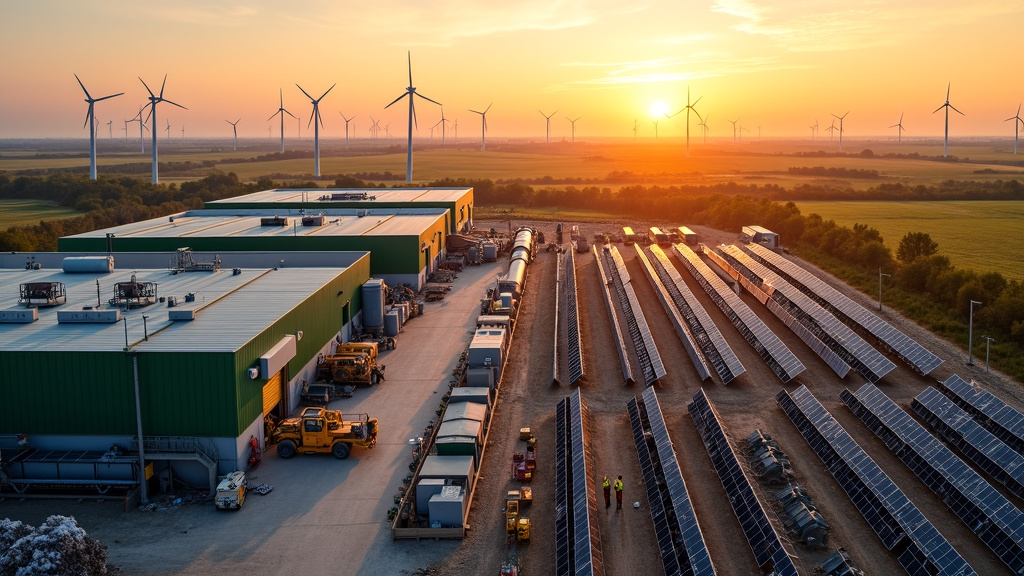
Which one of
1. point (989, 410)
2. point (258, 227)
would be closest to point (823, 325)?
point (989, 410)

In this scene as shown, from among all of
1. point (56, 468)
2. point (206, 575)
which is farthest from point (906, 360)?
point (56, 468)

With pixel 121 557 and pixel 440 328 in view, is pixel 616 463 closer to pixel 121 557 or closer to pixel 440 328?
pixel 121 557

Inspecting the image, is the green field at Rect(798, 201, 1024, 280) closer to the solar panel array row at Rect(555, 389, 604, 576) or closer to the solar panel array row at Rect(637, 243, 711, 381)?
the solar panel array row at Rect(637, 243, 711, 381)

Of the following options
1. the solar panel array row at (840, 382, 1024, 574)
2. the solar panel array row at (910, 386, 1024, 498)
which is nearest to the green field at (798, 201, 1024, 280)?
the solar panel array row at (910, 386, 1024, 498)

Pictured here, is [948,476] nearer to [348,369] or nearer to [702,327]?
[702,327]

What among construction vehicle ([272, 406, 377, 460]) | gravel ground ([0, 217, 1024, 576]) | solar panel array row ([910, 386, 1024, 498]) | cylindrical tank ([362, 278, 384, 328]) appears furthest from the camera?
cylindrical tank ([362, 278, 384, 328])

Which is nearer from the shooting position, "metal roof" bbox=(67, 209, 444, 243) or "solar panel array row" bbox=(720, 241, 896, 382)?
"solar panel array row" bbox=(720, 241, 896, 382)
